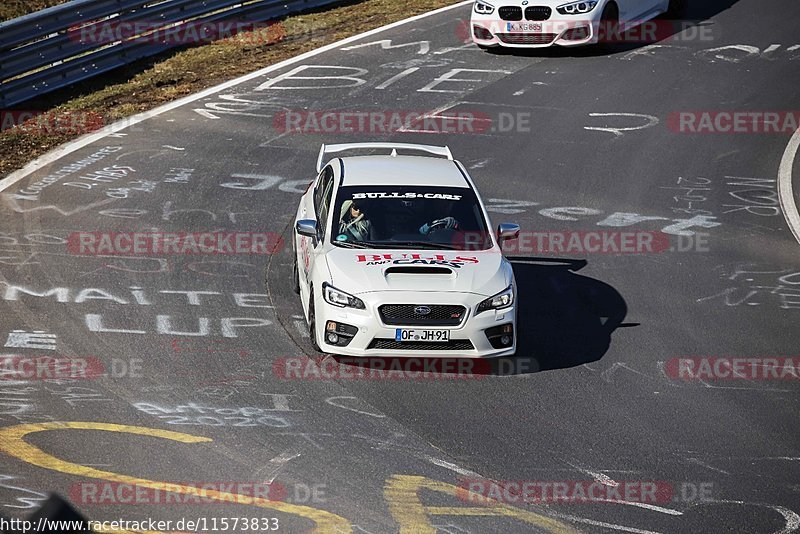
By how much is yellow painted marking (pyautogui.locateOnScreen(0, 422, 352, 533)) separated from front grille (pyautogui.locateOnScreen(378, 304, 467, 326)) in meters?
2.10

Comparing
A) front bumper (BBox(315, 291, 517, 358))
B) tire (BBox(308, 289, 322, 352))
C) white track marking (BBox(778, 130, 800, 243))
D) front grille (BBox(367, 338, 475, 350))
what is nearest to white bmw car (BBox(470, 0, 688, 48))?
white track marking (BBox(778, 130, 800, 243))

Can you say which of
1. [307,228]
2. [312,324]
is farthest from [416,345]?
[307,228]

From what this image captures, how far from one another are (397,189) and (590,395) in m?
2.97

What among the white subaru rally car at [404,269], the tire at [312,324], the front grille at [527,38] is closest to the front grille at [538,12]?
the front grille at [527,38]

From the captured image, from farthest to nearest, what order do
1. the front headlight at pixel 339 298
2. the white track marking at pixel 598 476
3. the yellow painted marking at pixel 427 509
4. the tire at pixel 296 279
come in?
Answer: the tire at pixel 296 279 < the front headlight at pixel 339 298 < the white track marking at pixel 598 476 < the yellow painted marking at pixel 427 509

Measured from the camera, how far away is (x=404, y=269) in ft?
34.4

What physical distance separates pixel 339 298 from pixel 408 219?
1346 mm

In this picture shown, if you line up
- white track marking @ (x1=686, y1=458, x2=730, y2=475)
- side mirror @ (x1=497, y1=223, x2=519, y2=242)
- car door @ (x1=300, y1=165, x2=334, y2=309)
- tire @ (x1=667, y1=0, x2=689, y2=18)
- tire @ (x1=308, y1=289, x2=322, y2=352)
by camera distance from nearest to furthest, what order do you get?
1. white track marking @ (x1=686, y1=458, x2=730, y2=475)
2. tire @ (x1=308, y1=289, x2=322, y2=352)
3. car door @ (x1=300, y1=165, x2=334, y2=309)
4. side mirror @ (x1=497, y1=223, x2=519, y2=242)
5. tire @ (x1=667, y1=0, x2=689, y2=18)

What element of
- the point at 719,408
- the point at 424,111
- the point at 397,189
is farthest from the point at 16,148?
the point at 719,408

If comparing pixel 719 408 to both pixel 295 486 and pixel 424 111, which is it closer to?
pixel 295 486

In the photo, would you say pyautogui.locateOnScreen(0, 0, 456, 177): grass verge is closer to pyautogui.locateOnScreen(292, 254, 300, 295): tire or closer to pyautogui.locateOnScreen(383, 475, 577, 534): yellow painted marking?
pyautogui.locateOnScreen(292, 254, 300, 295): tire

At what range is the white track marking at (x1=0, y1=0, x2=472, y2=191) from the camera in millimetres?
15883

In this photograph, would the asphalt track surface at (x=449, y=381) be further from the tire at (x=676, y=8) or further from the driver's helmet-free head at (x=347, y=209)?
the tire at (x=676, y=8)

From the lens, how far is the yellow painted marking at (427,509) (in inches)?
310
